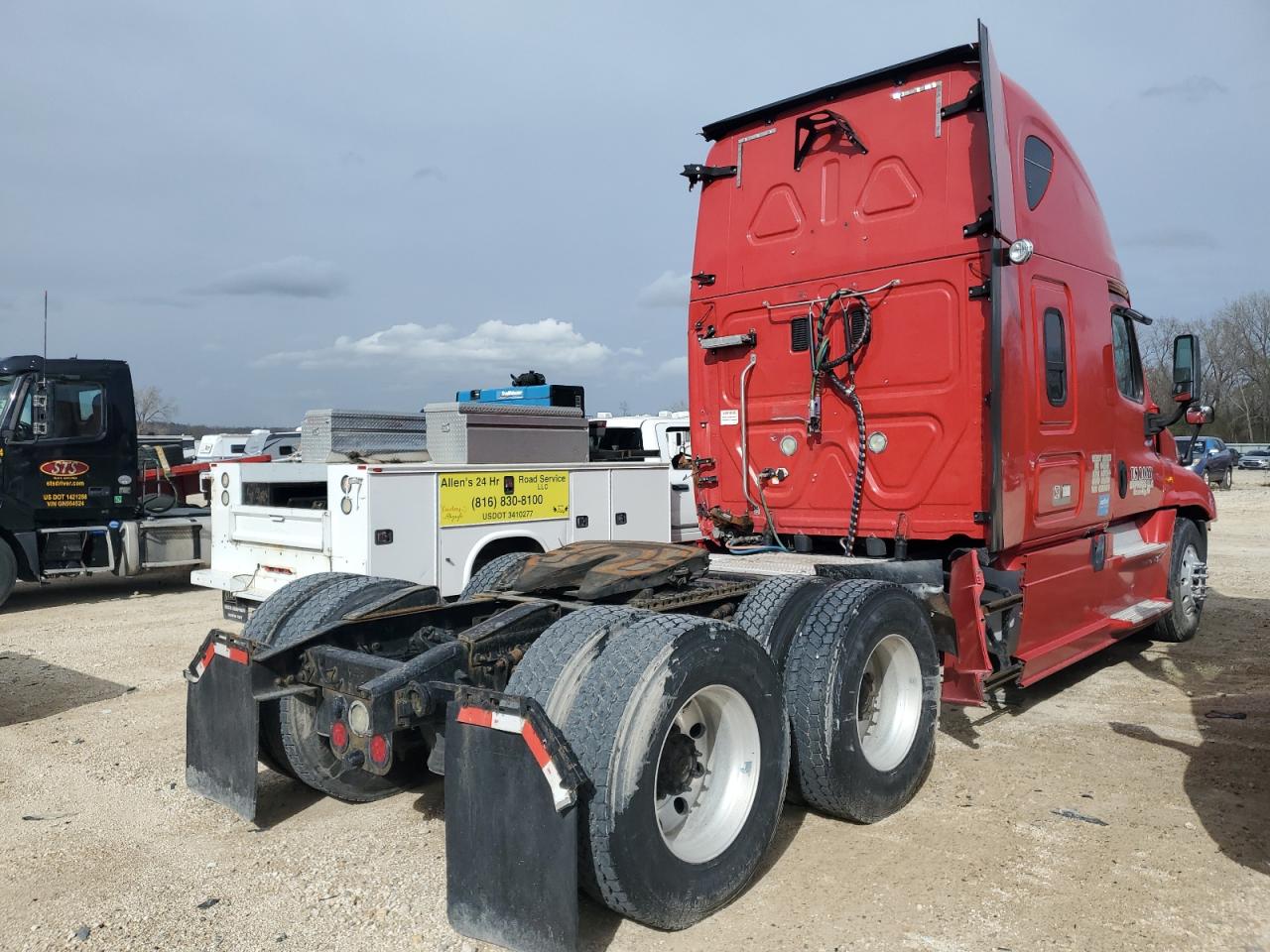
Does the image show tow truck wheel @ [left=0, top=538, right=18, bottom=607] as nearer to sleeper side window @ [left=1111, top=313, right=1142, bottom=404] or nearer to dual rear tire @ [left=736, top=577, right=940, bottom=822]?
dual rear tire @ [left=736, top=577, right=940, bottom=822]

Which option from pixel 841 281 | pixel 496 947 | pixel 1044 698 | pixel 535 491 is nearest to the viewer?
pixel 496 947

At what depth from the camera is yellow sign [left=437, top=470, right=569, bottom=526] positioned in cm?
728

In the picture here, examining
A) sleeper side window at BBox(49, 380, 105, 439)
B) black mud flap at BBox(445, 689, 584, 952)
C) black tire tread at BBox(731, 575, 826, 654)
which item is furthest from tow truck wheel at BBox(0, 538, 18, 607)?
black mud flap at BBox(445, 689, 584, 952)

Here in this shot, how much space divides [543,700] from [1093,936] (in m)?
1.97

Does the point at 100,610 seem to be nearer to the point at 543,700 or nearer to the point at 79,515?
the point at 79,515

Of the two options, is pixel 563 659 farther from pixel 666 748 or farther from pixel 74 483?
pixel 74 483

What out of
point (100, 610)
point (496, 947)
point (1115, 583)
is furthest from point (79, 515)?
point (1115, 583)

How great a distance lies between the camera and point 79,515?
35.9 ft

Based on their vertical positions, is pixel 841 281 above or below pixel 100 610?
above

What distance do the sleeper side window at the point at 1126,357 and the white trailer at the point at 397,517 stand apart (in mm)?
4099

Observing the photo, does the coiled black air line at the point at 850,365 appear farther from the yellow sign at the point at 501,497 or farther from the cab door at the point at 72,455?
the cab door at the point at 72,455

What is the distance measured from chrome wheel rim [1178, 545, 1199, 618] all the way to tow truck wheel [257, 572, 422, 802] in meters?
6.13

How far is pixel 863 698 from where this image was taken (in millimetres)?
4449

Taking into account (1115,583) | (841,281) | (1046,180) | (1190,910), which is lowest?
(1190,910)
